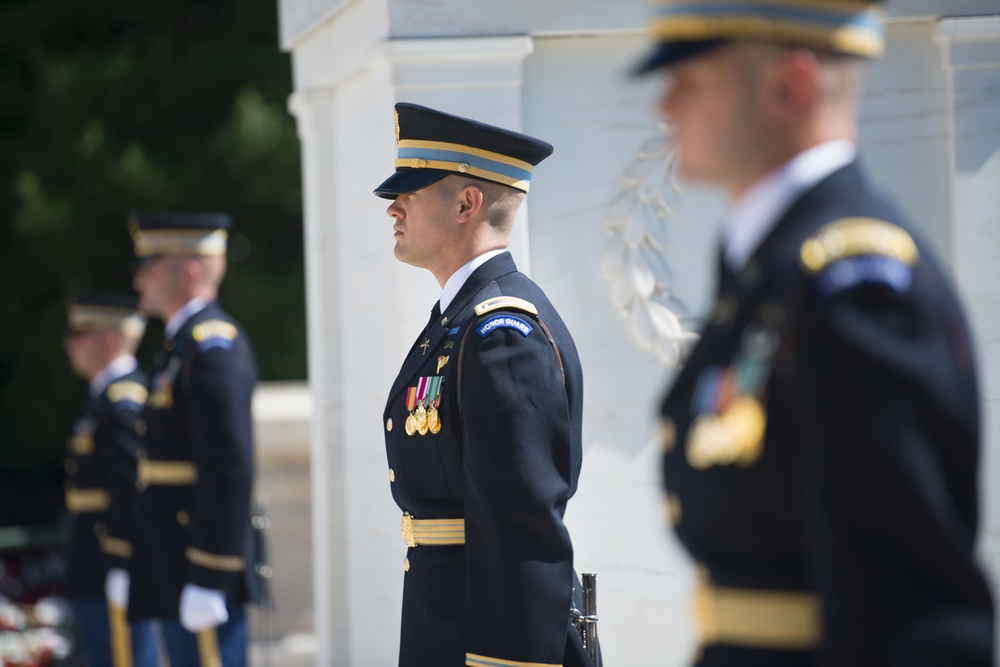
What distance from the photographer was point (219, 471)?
4.96m

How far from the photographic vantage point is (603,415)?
165 inches

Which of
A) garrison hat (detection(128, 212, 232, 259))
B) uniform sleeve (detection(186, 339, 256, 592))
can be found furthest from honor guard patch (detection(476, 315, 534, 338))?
garrison hat (detection(128, 212, 232, 259))

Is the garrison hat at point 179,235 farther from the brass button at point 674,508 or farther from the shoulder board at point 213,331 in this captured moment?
the brass button at point 674,508

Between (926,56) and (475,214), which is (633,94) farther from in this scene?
(475,214)

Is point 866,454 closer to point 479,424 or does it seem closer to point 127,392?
point 479,424

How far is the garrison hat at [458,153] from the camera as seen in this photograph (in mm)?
3141

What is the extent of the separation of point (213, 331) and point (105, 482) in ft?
7.55

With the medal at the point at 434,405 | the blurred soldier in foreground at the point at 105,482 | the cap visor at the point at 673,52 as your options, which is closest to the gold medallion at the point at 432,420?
the medal at the point at 434,405

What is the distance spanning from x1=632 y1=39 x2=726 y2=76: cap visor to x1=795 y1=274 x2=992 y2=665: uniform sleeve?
37 cm

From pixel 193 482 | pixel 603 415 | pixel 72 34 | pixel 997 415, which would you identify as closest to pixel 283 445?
pixel 193 482

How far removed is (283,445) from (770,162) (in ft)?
21.7

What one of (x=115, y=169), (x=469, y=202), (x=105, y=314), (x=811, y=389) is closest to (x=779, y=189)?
(x=811, y=389)

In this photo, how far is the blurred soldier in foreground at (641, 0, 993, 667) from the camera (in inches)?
58.1

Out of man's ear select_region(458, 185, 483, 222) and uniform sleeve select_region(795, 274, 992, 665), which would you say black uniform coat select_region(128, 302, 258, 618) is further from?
uniform sleeve select_region(795, 274, 992, 665)
